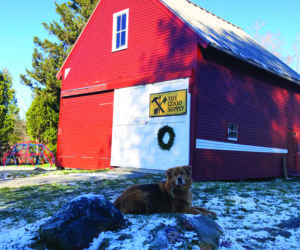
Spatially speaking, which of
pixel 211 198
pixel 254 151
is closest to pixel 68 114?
pixel 254 151

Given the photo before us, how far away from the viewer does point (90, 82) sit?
14727 millimetres

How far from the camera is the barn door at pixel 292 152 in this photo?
15812mm

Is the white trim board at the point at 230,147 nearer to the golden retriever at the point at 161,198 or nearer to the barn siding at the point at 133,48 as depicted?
the barn siding at the point at 133,48

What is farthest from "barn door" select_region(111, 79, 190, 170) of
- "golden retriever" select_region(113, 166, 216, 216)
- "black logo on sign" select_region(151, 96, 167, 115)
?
"golden retriever" select_region(113, 166, 216, 216)

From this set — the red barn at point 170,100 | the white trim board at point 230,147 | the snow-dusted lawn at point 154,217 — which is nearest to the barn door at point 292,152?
the red barn at point 170,100

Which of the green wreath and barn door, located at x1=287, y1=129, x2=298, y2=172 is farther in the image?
barn door, located at x1=287, y1=129, x2=298, y2=172

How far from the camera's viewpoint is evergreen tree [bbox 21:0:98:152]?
74.4 feet

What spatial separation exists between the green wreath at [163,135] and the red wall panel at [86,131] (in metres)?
2.99

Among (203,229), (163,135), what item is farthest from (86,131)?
(203,229)

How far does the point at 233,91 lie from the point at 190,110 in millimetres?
2727

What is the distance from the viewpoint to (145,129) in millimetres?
12062

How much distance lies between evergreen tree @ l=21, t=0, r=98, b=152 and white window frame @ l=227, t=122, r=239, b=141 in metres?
14.8

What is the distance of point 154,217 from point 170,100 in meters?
7.41

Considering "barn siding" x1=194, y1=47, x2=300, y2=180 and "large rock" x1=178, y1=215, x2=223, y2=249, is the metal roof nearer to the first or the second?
"barn siding" x1=194, y1=47, x2=300, y2=180
